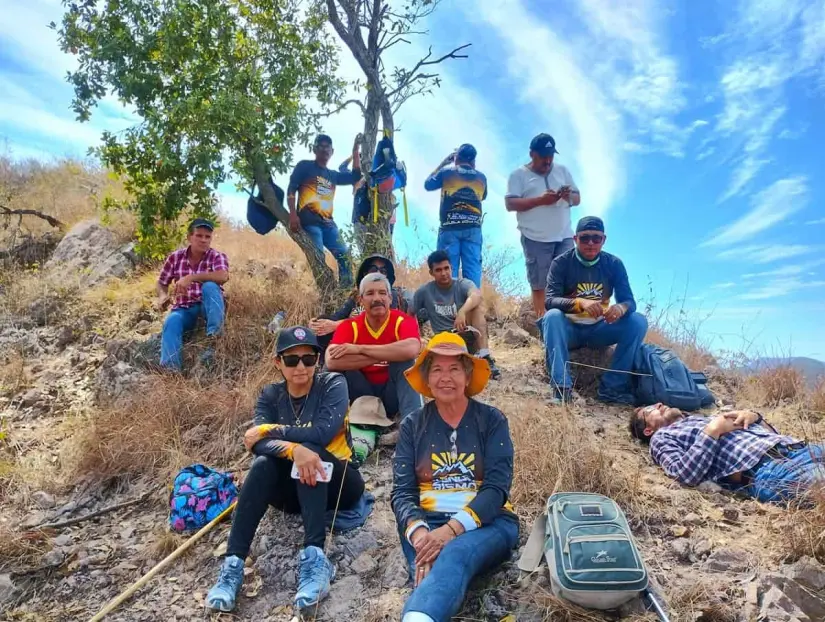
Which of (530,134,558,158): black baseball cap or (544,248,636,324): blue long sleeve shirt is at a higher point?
(530,134,558,158): black baseball cap

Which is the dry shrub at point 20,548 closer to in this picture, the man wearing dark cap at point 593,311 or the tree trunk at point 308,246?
the tree trunk at point 308,246

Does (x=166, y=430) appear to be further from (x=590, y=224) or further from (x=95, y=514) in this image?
(x=590, y=224)

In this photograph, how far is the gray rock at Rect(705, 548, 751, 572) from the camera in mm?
2990

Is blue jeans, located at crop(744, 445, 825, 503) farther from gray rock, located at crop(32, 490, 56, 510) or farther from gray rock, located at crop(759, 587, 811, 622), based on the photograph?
gray rock, located at crop(32, 490, 56, 510)

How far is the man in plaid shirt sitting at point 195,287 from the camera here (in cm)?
622

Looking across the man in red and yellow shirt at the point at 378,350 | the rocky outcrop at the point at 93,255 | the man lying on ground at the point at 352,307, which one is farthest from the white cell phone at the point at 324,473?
the rocky outcrop at the point at 93,255

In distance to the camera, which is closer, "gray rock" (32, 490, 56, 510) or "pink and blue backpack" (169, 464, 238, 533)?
"pink and blue backpack" (169, 464, 238, 533)

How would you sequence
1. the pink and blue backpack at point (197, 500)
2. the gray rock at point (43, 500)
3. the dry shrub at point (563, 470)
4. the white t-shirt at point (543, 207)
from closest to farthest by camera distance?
the dry shrub at point (563, 470) → the pink and blue backpack at point (197, 500) → the gray rock at point (43, 500) → the white t-shirt at point (543, 207)

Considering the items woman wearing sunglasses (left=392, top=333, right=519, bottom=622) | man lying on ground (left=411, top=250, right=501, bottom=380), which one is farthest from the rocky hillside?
man lying on ground (left=411, top=250, right=501, bottom=380)

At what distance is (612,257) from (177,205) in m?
5.35

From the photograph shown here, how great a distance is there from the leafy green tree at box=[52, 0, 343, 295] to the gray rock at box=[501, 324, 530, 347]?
3.57 m

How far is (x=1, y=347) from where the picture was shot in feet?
25.1

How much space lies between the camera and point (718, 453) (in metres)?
3.97

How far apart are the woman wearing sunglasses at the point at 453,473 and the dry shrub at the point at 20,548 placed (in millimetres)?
2850
